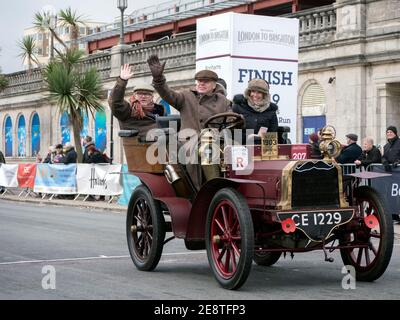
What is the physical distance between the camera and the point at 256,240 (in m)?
8.34

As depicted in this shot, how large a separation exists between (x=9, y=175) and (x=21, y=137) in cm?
1439

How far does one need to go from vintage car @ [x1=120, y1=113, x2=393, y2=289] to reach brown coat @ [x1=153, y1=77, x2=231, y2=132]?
21cm

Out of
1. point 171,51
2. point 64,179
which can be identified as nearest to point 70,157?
point 64,179

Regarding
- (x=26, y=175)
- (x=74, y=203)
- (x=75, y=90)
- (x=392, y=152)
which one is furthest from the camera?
(x=75, y=90)

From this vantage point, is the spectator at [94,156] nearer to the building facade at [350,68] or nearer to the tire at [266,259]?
the building facade at [350,68]

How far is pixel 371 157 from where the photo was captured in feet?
56.9

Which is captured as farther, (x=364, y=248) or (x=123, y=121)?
(x=123, y=121)

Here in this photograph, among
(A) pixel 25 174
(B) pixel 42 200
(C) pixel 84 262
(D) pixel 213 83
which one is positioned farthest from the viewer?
(A) pixel 25 174

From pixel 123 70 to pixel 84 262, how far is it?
7.76 ft

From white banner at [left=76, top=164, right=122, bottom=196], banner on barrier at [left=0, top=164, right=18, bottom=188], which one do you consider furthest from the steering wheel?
banner on barrier at [left=0, top=164, right=18, bottom=188]

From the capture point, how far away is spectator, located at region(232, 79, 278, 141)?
30.0 feet

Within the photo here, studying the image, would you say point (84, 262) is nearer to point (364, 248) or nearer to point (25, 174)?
point (364, 248)

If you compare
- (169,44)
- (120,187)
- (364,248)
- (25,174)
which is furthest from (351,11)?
(364,248)

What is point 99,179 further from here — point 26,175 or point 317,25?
point 317,25
